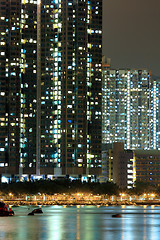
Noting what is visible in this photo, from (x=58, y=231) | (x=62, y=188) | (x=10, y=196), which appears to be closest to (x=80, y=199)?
(x=62, y=188)

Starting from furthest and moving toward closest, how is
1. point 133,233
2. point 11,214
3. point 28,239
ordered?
1. point 11,214
2. point 133,233
3. point 28,239

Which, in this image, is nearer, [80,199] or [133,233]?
[133,233]

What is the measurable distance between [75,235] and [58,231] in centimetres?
392

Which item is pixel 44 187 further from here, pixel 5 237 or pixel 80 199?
pixel 5 237

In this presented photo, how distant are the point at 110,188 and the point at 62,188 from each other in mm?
16614

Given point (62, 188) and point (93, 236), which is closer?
point (93, 236)

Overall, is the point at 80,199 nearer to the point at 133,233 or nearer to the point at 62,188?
the point at 62,188

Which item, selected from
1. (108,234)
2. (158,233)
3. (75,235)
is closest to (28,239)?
(75,235)

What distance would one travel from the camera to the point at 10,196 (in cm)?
19312

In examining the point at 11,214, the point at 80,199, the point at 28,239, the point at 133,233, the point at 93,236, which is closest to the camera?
the point at 28,239

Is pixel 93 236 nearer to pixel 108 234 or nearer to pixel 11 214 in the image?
pixel 108 234

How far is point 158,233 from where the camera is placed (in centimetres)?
4681

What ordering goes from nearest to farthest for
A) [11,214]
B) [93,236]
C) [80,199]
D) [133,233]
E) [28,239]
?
[28,239], [93,236], [133,233], [11,214], [80,199]

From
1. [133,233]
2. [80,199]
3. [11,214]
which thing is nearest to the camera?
[133,233]
